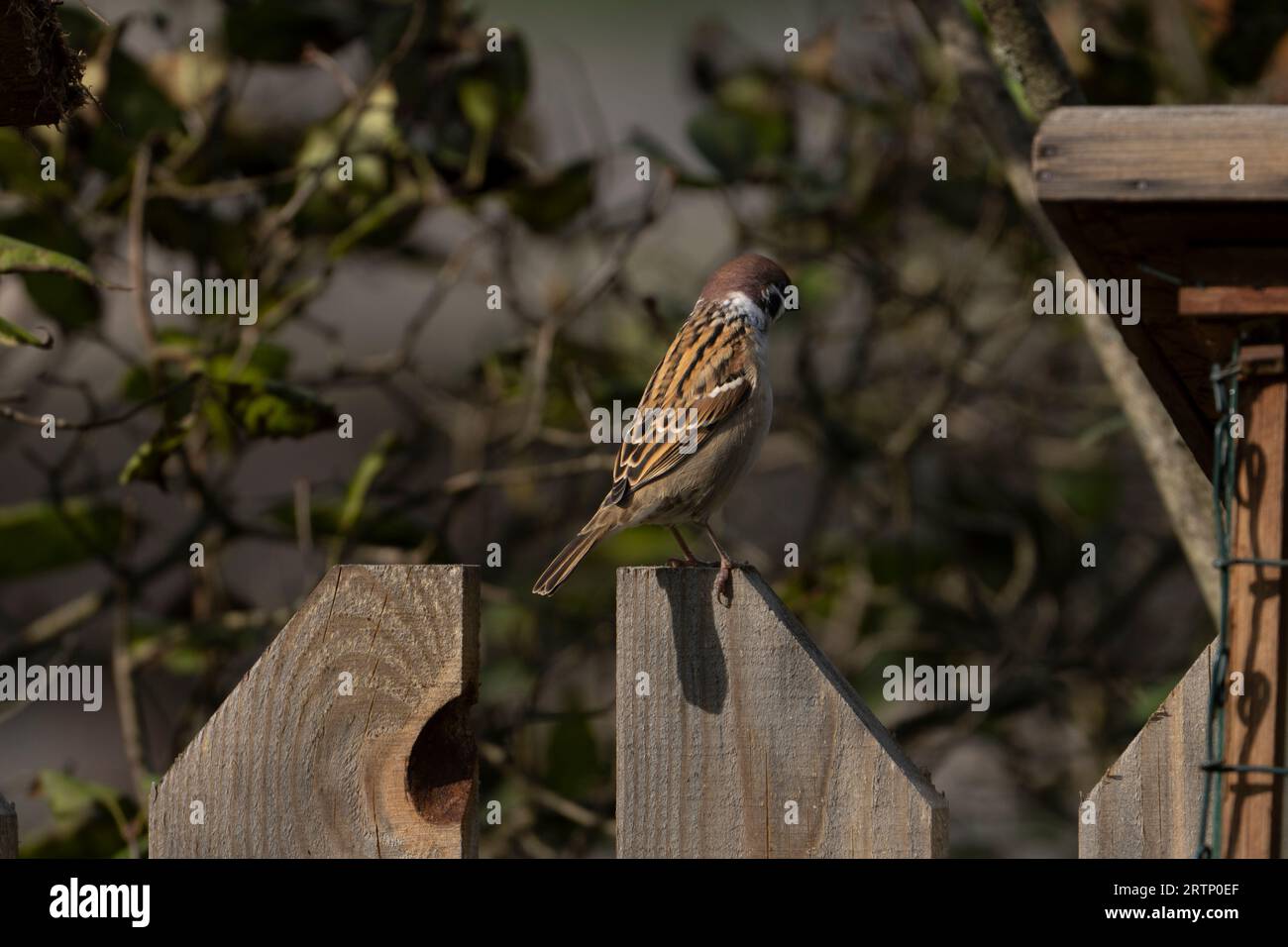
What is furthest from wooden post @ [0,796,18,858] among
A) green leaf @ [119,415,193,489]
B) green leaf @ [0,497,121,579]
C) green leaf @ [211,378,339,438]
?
green leaf @ [0,497,121,579]

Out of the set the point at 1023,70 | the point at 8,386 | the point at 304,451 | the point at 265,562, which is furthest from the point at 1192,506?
the point at 304,451

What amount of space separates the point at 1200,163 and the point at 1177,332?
343mm

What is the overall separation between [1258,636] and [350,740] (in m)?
1.03

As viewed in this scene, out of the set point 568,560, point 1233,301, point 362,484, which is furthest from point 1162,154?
point 362,484

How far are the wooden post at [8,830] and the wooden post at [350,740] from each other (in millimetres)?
162

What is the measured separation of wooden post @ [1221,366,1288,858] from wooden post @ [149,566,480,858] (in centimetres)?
86

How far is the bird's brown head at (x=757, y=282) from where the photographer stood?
308cm

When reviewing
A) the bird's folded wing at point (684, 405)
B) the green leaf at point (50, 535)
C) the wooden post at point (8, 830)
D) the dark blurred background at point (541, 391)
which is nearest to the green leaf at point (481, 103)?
the dark blurred background at point (541, 391)

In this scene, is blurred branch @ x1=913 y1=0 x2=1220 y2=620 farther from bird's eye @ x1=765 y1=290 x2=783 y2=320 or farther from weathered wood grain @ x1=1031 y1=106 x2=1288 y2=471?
weathered wood grain @ x1=1031 y1=106 x2=1288 y2=471

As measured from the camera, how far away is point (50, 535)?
3.58m

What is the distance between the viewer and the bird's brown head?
308 cm

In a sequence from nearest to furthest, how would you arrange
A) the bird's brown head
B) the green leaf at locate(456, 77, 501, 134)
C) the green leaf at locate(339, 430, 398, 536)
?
the bird's brown head → the green leaf at locate(339, 430, 398, 536) → the green leaf at locate(456, 77, 501, 134)

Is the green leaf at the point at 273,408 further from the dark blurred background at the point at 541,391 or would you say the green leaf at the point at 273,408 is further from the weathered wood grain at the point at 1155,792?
the weathered wood grain at the point at 1155,792
